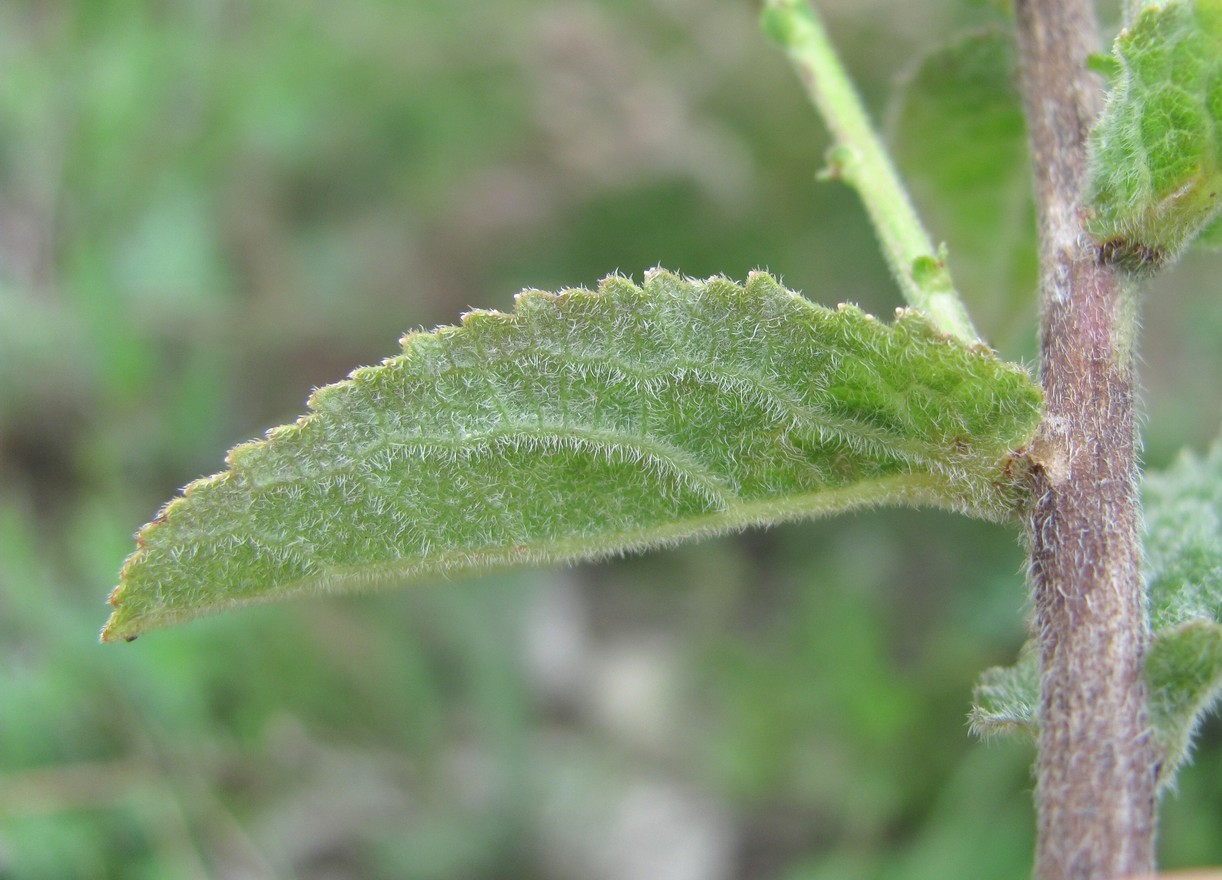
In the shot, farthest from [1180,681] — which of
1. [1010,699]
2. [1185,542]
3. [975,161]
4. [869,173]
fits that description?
[975,161]

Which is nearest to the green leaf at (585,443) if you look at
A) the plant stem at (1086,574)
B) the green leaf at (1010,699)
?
the plant stem at (1086,574)

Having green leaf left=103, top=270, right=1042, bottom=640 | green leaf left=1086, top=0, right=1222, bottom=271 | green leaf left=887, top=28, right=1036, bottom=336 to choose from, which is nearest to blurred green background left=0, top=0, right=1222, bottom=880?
green leaf left=887, top=28, right=1036, bottom=336

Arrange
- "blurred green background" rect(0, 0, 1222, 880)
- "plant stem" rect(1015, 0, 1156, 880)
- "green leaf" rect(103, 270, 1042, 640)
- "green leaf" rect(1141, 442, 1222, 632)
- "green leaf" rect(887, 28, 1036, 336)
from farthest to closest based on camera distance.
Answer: "blurred green background" rect(0, 0, 1222, 880), "green leaf" rect(887, 28, 1036, 336), "green leaf" rect(1141, 442, 1222, 632), "green leaf" rect(103, 270, 1042, 640), "plant stem" rect(1015, 0, 1156, 880)

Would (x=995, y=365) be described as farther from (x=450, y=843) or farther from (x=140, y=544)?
(x=450, y=843)

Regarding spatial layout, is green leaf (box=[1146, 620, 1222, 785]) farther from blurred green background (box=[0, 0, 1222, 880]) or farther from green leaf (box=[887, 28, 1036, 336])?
blurred green background (box=[0, 0, 1222, 880])

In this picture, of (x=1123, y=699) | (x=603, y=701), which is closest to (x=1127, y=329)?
(x=1123, y=699)

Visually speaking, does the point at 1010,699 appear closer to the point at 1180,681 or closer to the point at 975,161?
the point at 1180,681

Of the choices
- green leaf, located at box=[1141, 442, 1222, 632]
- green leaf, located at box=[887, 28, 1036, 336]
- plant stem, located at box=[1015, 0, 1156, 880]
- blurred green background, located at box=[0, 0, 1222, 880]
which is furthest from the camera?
blurred green background, located at box=[0, 0, 1222, 880]
